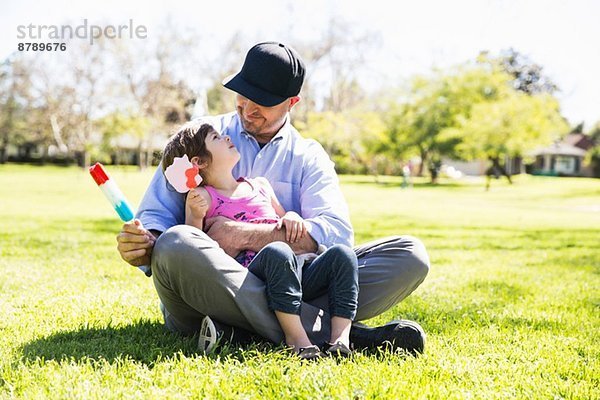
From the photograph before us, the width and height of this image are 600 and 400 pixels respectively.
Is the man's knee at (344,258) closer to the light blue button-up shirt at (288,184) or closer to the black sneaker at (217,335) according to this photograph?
the light blue button-up shirt at (288,184)

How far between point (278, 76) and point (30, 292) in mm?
2403

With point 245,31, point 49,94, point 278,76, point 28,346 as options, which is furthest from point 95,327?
point 49,94

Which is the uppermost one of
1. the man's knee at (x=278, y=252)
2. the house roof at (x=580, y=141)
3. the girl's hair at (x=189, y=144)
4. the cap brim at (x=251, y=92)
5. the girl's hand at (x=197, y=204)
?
the house roof at (x=580, y=141)

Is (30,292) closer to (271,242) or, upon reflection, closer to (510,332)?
(271,242)

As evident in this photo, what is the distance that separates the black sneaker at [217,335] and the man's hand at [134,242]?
0.37 m

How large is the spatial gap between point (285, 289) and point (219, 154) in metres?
0.72

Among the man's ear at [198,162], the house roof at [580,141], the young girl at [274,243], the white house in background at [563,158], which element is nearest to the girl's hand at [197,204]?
the young girl at [274,243]

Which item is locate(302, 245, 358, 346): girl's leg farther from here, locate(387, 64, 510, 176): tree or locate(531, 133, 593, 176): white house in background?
locate(531, 133, 593, 176): white house in background

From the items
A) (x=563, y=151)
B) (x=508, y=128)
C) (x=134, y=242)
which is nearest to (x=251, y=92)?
(x=134, y=242)

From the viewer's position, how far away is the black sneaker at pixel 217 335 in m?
2.81

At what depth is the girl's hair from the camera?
3.05m

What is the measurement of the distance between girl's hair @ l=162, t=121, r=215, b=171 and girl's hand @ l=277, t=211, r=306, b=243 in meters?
0.45

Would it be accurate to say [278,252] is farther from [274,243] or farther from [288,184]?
[288,184]

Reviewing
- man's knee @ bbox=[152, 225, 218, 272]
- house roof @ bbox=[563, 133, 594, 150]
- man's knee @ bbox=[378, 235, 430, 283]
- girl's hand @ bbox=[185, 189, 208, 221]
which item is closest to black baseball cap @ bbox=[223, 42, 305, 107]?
girl's hand @ bbox=[185, 189, 208, 221]
